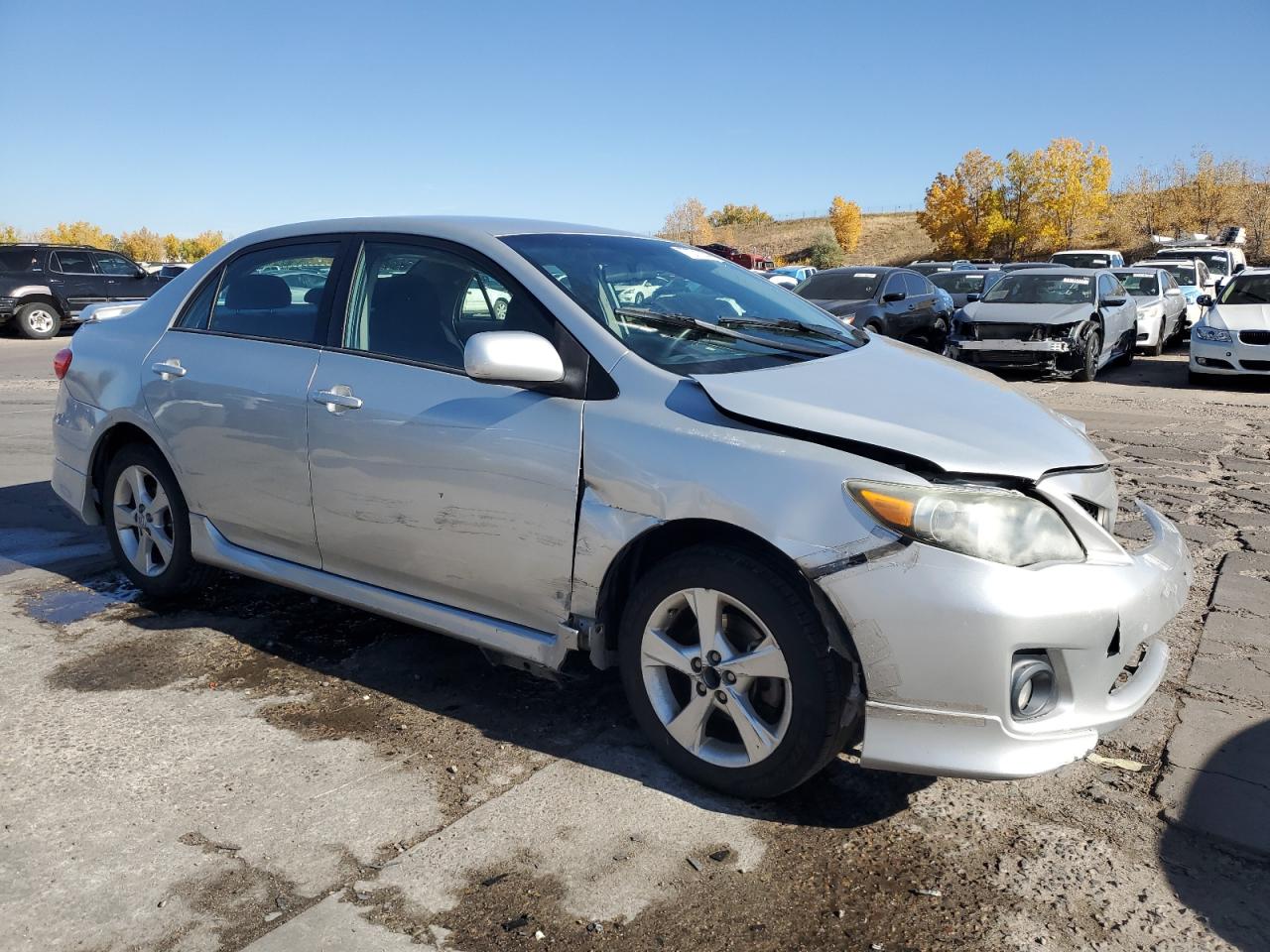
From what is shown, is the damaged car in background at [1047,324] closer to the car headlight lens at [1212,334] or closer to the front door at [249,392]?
the car headlight lens at [1212,334]

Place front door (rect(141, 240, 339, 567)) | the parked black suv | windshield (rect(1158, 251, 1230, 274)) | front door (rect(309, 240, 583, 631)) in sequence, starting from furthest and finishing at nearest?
windshield (rect(1158, 251, 1230, 274))
the parked black suv
front door (rect(141, 240, 339, 567))
front door (rect(309, 240, 583, 631))

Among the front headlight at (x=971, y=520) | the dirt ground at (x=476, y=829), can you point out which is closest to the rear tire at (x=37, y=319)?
the dirt ground at (x=476, y=829)

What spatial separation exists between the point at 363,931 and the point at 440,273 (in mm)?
2214

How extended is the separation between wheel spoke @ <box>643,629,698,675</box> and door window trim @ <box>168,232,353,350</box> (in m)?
1.73

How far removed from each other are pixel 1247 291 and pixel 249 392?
14.3 m

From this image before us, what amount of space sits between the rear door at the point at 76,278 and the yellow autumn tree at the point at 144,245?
11395 centimetres

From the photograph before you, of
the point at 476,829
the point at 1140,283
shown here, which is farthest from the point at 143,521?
the point at 1140,283

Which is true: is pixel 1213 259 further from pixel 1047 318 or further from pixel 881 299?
pixel 881 299

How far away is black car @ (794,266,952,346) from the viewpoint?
14.8 metres

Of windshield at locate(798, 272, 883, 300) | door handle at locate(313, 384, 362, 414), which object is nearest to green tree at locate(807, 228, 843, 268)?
windshield at locate(798, 272, 883, 300)

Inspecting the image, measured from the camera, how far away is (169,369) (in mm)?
4332

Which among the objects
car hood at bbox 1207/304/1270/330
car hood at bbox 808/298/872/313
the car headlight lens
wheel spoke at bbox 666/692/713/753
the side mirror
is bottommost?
wheel spoke at bbox 666/692/713/753

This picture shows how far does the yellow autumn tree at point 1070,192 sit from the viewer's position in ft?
207

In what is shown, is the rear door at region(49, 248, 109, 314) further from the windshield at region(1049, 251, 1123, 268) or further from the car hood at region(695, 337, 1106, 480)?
the windshield at region(1049, 251, 1123, 268)
